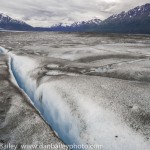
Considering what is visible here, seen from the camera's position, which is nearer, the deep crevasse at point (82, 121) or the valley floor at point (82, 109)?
the deep crevasse at point (82, 121)

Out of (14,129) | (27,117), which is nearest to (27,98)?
(27,117)

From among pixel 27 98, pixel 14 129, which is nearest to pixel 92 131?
pixel 14 129

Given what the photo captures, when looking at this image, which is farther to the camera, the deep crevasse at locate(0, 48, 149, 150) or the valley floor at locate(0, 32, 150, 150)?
the valley floor at locate(0, 32, 150, 150)

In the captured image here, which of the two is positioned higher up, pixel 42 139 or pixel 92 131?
pixel 92 131

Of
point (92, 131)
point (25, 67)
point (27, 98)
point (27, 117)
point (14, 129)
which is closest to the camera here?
point (92, 131)

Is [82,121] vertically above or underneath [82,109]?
underneath

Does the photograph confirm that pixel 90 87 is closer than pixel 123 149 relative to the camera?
No

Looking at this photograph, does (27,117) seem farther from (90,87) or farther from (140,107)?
(140,107)

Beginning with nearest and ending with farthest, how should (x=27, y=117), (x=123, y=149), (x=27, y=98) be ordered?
(x=123, y=149) < (x=27, y=117) < (x=27, y=98)

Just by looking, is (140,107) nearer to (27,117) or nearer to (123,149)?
(123,149)

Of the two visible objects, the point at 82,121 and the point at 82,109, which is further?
the point at 82,109
